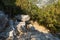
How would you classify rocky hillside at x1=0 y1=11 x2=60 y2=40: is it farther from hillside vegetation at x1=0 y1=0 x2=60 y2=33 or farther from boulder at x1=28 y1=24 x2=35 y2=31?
hillside vegetation at x1=0 y1=0 x2=60 y2=33

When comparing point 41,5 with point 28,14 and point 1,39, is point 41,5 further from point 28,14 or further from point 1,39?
point 1,39

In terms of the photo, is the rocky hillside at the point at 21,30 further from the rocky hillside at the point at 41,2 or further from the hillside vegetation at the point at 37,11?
the rocky hillside at the point at 41,2

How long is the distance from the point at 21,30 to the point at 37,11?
1.60m

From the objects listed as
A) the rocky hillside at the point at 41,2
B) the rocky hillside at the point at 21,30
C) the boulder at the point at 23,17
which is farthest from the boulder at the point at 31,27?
the rocky hillside at the point at 41,2

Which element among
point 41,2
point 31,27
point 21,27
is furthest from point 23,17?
point 41,2

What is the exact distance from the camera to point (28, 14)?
33.5 ft

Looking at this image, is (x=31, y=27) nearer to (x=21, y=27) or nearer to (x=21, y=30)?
(x=21, y=27)

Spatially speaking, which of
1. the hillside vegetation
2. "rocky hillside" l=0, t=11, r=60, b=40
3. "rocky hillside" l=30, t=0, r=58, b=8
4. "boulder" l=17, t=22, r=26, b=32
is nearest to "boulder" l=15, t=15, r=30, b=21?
"rocky hillside" l=0, t=11, r=60, b=40

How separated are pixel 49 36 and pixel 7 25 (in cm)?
211

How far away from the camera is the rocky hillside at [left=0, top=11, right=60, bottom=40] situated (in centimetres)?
803

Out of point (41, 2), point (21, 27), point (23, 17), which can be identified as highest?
point (41, 2)

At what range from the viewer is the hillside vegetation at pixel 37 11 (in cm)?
933

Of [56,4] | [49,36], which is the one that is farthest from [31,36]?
[56,4]

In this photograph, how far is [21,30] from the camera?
8.84m
